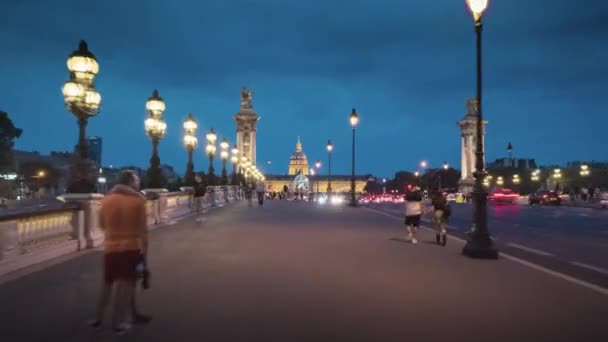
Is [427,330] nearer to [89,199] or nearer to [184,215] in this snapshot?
[89,199]

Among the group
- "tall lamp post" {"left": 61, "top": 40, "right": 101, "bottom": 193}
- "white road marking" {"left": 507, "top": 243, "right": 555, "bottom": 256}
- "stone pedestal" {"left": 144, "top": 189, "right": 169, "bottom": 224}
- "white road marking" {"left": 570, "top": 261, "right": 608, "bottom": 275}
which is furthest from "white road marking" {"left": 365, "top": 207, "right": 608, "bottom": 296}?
"stone pedestal" {"left": 144, "top": 189, "right": 169, "bottom": 224}

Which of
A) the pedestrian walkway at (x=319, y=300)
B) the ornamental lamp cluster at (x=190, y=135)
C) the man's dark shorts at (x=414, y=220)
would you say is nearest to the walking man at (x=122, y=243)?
the pedestrian walkway at (x=319, y=300)

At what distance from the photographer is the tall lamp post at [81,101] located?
1691cm

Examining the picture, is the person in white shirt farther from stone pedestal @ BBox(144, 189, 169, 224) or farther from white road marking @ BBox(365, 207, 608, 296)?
stone pedestal @ BBox(144, 189, 169, 224)

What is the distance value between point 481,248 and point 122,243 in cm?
968

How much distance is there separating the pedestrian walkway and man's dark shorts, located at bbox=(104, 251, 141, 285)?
0.66m

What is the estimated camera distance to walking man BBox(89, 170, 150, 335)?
7.22m

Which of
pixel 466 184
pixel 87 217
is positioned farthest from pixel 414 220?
pixel 466 184

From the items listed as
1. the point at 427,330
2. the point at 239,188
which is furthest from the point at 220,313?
the point at 239,188

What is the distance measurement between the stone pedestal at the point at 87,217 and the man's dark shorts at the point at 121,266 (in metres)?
9.31

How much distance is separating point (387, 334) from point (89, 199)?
1090cm

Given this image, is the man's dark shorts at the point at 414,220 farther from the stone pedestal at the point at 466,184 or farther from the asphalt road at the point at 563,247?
the stone pedestal at the point at 466,184

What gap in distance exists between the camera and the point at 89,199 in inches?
643

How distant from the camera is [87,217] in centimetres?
1653
